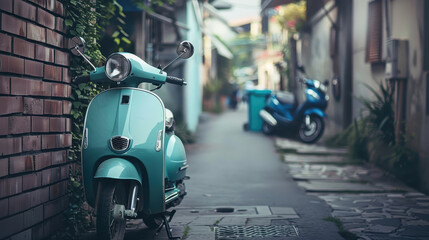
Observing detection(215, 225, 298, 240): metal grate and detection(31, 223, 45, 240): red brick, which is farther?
detection(215, 225, 298, 240): metal grate

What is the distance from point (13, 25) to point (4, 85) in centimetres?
41

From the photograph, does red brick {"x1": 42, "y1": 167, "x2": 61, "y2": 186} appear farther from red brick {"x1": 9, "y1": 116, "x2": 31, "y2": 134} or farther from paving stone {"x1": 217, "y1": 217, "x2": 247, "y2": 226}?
paving stone {"x1": 217, "y1": 217, "x2": 247, "y2": 226}

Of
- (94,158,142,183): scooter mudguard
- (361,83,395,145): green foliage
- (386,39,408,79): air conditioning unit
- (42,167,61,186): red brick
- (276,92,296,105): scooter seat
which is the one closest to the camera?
(94,158,142,183): scooter mudguard

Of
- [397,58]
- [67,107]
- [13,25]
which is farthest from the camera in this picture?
[397,58]

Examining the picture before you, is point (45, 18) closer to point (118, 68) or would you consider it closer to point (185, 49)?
point (118, 68)

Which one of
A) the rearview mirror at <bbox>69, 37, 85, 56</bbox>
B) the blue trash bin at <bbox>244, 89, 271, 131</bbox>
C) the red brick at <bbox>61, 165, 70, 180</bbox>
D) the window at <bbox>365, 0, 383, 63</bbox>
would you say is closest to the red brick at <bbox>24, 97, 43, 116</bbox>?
the rearview mirror at <bbox>69, 37, 85, 56</bbox>

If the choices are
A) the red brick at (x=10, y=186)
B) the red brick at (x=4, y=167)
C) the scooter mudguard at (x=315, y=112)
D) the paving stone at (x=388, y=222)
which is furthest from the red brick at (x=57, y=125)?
the scooter mudguard at (x=315, y=112)

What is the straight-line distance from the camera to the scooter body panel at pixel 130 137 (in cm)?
376

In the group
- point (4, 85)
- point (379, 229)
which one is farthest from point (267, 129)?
point (4, 85)

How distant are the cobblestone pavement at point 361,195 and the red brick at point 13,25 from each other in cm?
293

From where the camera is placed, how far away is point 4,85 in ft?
10.9

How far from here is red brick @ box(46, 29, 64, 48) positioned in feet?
13.2

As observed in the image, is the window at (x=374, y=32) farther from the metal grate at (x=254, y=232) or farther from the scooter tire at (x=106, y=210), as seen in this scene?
the scooter tire at (x=106, y=210)

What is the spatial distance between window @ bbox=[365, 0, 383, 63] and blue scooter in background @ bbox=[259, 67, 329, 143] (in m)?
2.33
